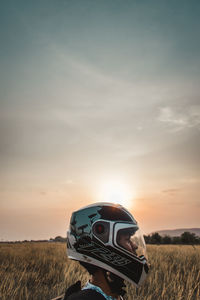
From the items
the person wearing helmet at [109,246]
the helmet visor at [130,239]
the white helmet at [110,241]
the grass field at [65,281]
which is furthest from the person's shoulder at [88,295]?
the grass field at [65,281]

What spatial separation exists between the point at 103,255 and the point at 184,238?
58.1 metres

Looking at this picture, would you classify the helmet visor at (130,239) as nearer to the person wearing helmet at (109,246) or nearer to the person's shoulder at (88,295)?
the person wearing helmet at (109,246)

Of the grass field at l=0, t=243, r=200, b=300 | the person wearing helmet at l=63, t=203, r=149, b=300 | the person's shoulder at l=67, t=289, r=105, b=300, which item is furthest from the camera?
the grass field at l=0, t=243, r=200, b=300

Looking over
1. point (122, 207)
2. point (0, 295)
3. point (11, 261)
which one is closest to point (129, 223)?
point (122, 207)

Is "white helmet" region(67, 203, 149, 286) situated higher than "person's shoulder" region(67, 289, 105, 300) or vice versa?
"white helmet" region(67, 203, 149, 286)

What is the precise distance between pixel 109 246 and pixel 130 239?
0.39 meters

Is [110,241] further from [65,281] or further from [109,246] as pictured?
[65,281]

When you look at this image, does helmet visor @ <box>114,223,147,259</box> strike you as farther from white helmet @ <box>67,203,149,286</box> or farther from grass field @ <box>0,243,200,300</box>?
grass field @ <box>0,243,200,300</box>

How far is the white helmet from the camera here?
3.32m

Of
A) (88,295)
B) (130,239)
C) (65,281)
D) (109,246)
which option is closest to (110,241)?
(109,246)

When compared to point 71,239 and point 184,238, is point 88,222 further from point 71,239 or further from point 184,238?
point 184,238

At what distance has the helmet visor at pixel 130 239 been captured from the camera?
11.0 ft

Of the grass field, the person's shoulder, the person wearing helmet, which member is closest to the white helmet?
the person wearing helmet

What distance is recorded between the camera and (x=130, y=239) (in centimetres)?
357
